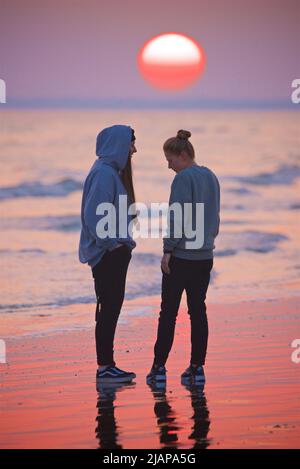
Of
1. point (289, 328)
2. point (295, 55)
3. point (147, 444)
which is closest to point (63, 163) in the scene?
point (289, 328)

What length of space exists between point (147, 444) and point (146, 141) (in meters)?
64.8

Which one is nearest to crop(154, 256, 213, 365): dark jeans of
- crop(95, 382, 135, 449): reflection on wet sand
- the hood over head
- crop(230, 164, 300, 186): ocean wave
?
crop(95, 382, 135, 449): reflection on wet sand

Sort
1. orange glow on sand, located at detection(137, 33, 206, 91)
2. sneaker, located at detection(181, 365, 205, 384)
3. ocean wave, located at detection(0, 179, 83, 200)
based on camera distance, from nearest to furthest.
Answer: sneaker, located at detection(181, 365, 205, 384), ocean wave, located at detection(0, 179, 83, 200), orange glow on sand, located at detection(137, 33, 206, 91)

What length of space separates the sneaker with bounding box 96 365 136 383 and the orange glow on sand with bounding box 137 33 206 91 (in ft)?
222

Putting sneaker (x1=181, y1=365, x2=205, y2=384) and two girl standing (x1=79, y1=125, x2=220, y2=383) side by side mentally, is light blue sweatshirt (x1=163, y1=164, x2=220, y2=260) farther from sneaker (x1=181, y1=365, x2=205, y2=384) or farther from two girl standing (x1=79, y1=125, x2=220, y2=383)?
sneaker (x1=181, y1=365, x2=205, y2=384)

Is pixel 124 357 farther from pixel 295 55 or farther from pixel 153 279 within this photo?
pixel 295 55

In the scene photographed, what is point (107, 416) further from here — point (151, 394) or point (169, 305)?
point (169, 305)

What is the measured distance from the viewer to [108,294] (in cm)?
749

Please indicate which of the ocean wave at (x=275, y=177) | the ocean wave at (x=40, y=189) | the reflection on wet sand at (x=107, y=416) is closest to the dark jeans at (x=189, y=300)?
the reflection on wet sand at (x=107, y=416)

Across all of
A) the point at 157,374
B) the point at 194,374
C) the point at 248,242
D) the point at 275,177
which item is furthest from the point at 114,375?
the point at 275,177

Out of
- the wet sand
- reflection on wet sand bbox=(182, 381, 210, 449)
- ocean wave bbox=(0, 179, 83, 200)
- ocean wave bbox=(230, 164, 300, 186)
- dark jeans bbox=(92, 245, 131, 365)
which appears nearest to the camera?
reflection on wet sand bbox=(182, 381, 210, 449)

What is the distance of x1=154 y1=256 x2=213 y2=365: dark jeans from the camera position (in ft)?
24.0

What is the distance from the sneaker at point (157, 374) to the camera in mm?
7319

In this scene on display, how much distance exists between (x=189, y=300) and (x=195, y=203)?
70 centimetres
